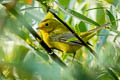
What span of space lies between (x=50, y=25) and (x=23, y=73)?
2.20m

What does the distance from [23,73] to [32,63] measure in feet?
0.05

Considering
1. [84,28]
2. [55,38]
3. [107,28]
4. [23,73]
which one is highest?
[23,73]

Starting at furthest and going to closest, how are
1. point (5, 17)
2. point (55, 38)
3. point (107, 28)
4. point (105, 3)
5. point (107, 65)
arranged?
point (55, 38), point (105, 3), point (107, 28), point (107, 65), point (5, 17)

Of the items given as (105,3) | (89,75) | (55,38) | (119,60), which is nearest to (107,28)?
(105,3)

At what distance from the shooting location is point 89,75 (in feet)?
1.15

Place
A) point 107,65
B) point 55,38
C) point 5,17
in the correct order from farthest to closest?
point 55,38, point 107,65, point 5,17

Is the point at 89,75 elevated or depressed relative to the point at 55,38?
elevated

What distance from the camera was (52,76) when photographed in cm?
32

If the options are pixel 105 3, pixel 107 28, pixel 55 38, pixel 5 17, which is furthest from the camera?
pixel 55 38

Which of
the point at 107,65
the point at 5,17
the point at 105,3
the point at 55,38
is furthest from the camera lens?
the point at 55,38

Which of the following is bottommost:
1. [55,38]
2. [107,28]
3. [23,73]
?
[55,38]

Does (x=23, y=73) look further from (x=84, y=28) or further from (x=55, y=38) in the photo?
(x=55, y=38)

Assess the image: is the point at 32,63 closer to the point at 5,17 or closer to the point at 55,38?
the point at 5,17

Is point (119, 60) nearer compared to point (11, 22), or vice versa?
point (11, 22)
